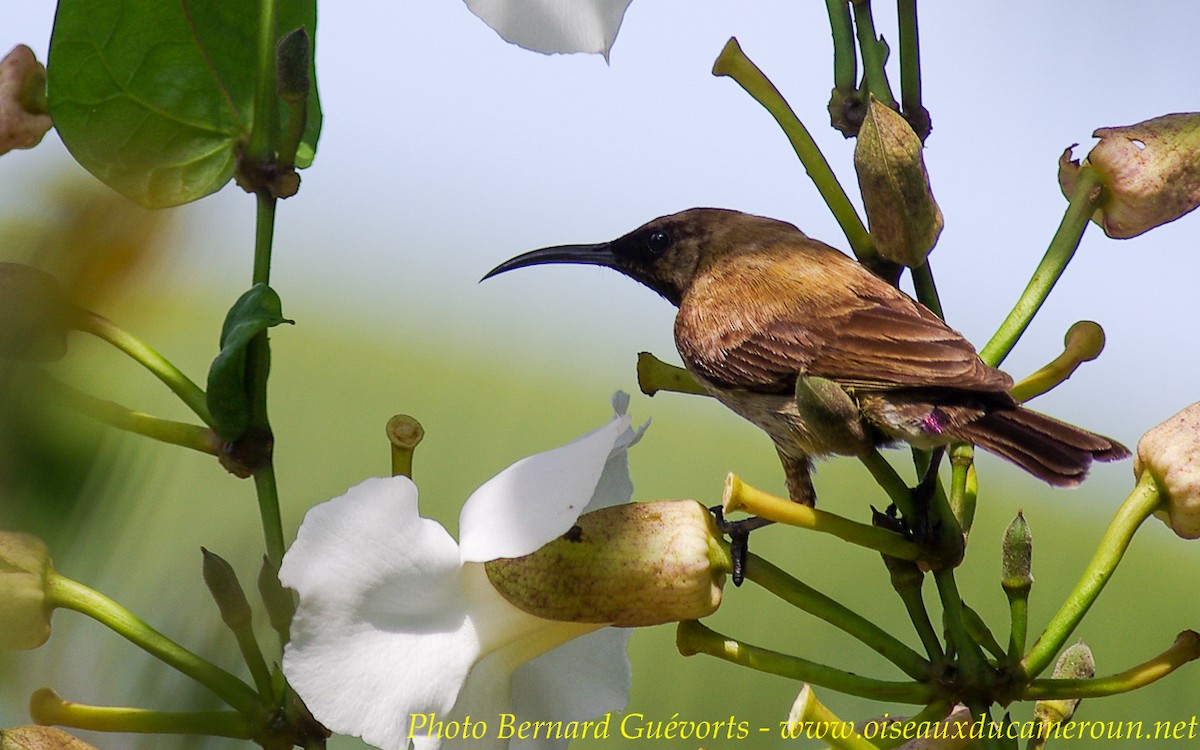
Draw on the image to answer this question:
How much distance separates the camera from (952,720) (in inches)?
18.9

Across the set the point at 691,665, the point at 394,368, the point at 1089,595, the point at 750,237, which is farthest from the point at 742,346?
the point at 394,368

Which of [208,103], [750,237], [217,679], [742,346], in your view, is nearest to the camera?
[217,679]

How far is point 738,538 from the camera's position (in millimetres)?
Answer: 524

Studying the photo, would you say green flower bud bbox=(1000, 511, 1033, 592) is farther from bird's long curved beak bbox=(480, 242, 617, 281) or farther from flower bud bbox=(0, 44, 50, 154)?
flower bud bbox=(0, 44, 50, 154)

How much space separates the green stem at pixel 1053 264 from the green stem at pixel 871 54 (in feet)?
0.30

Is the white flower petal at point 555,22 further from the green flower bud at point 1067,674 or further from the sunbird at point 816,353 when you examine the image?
the green flower bud at point 1067,674

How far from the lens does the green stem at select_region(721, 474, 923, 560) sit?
42 cm

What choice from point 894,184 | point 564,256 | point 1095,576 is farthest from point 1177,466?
point 564,256

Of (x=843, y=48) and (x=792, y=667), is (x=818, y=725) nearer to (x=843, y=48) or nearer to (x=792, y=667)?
(x=792, y=667)

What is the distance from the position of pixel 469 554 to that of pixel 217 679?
10cm

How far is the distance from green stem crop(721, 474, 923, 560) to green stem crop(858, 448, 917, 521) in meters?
0.01

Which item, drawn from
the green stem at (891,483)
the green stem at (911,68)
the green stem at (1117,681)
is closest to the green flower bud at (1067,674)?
the green stem at (1117,681)

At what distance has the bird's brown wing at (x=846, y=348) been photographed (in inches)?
25.2

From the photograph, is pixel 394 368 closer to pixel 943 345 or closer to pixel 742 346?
pixel 742 346
